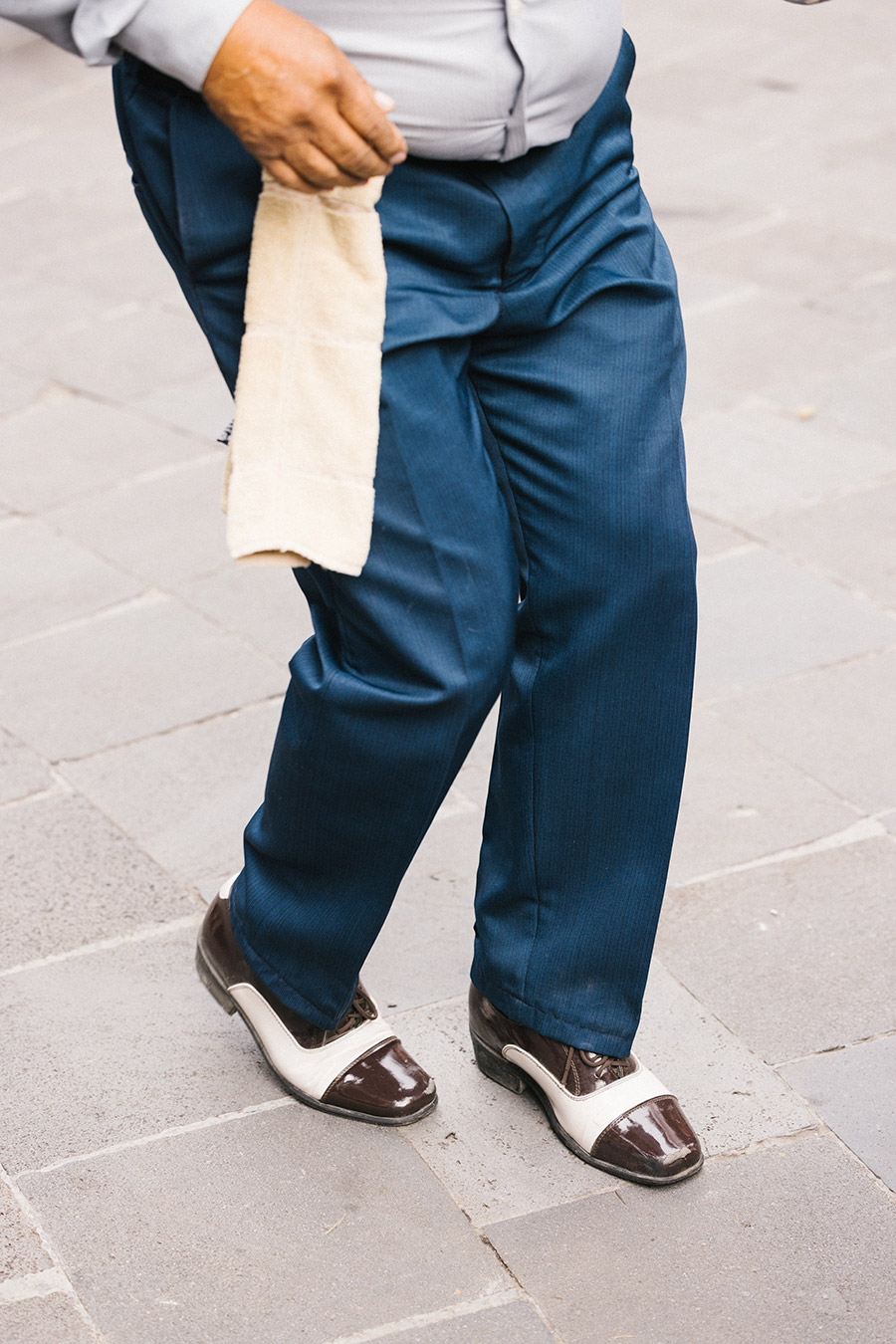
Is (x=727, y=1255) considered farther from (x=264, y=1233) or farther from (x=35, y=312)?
(x=35, y=312)

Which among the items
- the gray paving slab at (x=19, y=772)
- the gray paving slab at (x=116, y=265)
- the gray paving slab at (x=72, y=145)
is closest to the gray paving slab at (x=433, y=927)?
the gray paving slab at (x=19, y=772)

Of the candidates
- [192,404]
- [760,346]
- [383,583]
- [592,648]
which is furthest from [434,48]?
[760,346]

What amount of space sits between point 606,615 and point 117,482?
246 cm

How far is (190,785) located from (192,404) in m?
1.94

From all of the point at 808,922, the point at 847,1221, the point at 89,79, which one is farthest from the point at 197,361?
the point at 89,79

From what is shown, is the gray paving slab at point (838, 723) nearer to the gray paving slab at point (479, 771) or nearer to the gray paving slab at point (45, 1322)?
the gray paving slab at point (479, 771)

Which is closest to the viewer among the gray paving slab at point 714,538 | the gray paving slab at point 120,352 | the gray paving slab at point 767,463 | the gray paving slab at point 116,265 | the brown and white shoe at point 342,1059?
the brown and white shoe at point 342,1059

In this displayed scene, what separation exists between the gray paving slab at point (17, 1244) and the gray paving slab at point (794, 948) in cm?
90

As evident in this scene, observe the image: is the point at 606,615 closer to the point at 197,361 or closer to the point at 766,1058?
the point at 766,1058

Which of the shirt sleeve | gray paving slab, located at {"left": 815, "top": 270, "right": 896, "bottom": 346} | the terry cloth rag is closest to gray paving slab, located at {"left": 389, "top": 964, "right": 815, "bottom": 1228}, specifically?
the terry cloth rag

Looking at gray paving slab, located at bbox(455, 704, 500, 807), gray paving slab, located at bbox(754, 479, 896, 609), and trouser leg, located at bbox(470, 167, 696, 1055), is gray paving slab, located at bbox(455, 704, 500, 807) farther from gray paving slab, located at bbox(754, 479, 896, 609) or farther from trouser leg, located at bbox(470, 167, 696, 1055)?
gray paving slab, located at bbox(754, 479, 896, 609)

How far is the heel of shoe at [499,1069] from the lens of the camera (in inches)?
75.9

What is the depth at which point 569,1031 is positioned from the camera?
1.83 metres

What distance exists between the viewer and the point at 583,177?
63.2 inches
